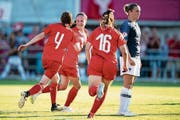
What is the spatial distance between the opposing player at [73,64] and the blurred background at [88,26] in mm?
13887

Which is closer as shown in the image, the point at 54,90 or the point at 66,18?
the point at 66,18

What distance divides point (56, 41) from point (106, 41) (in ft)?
5.10

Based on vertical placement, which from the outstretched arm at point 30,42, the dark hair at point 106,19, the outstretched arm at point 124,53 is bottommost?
the outstretched arm at point 124,53

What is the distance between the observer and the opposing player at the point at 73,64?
14.9m

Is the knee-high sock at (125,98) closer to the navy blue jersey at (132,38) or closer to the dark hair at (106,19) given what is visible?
the navy blue jersey at (132,38)

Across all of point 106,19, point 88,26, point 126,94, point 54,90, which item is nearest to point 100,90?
point 106,19

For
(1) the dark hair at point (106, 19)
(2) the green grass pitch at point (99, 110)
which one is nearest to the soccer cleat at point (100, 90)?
(2) the green grass pitch at point (99, 110)

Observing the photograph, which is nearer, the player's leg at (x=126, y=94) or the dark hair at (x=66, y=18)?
the player's leg at (x=126, y=94)

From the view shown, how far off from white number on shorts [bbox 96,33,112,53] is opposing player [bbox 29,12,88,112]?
73.1 inches

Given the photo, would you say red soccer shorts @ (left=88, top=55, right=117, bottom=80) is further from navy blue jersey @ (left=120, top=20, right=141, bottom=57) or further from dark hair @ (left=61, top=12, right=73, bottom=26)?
dark hair @ (left=61, top=12, right=73, bottom=26)

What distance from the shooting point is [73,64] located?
15.0 metres

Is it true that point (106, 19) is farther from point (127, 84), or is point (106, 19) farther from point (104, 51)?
point (127, 84)

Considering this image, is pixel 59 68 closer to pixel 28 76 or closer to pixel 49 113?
pixel 49 113

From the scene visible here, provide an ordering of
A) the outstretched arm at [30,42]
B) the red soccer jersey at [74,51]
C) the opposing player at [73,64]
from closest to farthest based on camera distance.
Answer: the outstretched arm at [30,42], the opposing player at [73,64], the red soccer jersey at [74,51]
